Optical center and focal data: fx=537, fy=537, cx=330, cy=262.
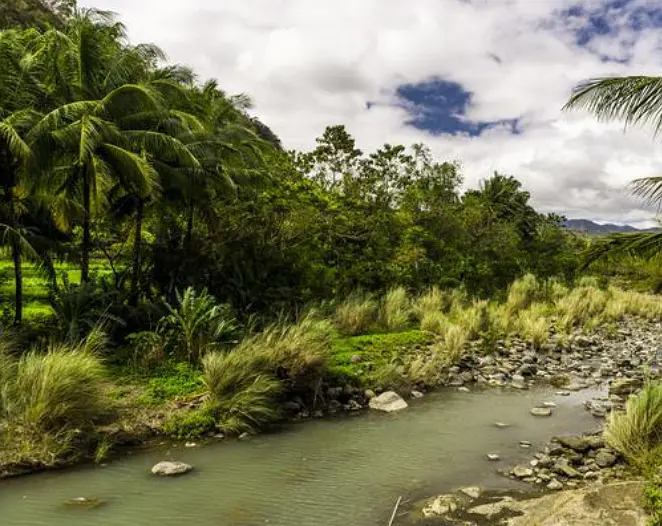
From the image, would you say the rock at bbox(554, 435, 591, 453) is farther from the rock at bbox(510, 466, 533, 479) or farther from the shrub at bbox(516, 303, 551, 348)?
the shrub at bbox(516, 303, 551, 348)

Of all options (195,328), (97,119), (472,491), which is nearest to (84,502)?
(472,491)

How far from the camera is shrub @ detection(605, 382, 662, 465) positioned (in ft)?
21.3

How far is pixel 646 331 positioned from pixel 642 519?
53.5 feet

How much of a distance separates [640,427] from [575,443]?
3.14 ft

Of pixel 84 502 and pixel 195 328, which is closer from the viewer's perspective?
pixel 84 502

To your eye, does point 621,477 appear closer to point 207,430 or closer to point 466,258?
point 207,430

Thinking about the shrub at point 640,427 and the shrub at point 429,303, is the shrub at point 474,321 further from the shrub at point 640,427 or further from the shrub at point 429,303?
the shrub at point 640,427

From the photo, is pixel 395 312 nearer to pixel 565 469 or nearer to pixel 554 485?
pixel 565 469

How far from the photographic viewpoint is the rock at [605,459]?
6.62 meters

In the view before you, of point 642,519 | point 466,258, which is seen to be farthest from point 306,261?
point 642,519

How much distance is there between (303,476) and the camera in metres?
6.76

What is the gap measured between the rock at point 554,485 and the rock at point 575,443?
1.10m

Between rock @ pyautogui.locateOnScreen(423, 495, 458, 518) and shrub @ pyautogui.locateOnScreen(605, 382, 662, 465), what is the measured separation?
7.78 ft

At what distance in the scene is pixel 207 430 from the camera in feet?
26.1
